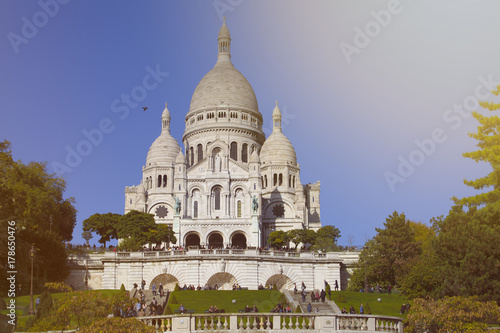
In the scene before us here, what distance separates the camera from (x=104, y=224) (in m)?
84.1

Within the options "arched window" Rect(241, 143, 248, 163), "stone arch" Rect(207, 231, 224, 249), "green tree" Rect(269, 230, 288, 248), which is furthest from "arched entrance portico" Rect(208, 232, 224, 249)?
"arched window" Rect(241, 143, 248, 163)

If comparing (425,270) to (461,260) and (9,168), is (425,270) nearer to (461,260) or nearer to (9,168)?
(461,260)

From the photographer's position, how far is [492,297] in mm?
42125

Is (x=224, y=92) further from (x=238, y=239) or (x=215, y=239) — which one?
(x=215, y=239)

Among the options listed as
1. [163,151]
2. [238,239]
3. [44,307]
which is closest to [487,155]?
[44,307]

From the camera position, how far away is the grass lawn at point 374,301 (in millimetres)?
47656

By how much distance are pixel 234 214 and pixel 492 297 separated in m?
55.5

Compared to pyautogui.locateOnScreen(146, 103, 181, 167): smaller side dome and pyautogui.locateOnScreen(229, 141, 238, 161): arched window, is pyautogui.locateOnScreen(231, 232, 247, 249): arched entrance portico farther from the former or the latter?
pyautogui.locateOnScreen(229, 141, 238, 161): arched window

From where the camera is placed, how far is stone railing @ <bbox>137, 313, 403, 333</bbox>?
3086cm

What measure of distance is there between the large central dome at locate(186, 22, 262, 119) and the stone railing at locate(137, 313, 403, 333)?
8088cm

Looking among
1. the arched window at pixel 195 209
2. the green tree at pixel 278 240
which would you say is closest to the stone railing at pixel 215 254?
the green tree at pixel 278 240

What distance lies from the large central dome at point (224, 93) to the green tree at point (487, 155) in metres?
62.0

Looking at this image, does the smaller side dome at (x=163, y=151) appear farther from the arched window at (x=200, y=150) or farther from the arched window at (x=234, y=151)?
the arched window at (x=234, y=151)

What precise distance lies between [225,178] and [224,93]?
69.2 ft
